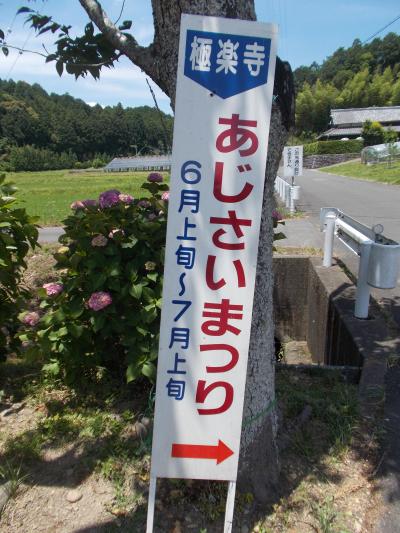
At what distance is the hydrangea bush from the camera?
246cm

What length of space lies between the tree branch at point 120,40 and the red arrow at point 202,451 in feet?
5.55

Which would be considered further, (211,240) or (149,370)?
(149,370)

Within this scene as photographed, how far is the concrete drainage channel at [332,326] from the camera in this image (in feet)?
10.6

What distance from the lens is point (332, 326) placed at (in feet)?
14.8

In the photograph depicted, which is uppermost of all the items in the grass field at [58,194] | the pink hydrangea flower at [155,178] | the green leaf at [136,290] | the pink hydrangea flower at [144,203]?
the pink hydrangea flower at [155,178]

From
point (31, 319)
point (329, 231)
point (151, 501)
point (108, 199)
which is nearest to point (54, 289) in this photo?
point (31, 319)

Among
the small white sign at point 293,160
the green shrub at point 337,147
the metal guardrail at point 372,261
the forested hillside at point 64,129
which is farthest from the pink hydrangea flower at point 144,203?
the forested hillside at point 64,129

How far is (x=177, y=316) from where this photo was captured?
1.65 meters

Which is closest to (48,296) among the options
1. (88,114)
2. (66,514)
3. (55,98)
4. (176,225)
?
(66,514)

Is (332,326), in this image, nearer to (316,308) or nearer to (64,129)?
(316,308)

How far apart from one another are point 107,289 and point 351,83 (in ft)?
264

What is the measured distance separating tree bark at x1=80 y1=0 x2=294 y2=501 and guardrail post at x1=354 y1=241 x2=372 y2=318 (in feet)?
6.39

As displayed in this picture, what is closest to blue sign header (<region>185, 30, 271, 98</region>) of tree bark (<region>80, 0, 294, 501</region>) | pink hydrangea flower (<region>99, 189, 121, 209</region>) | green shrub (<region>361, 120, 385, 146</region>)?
tree bark (<region>80, 0, 294, 501</region>)

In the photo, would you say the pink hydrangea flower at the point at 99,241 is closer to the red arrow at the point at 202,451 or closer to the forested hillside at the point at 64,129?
the red arrow at the point at 202,451
